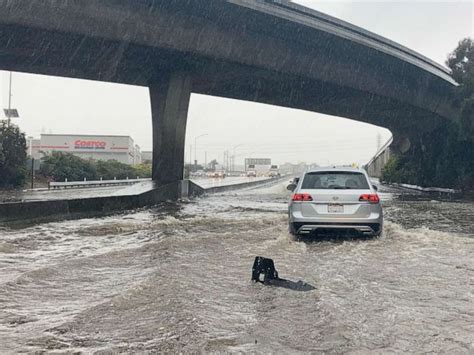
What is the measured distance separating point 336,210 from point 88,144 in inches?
3632

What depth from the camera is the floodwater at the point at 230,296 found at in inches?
159

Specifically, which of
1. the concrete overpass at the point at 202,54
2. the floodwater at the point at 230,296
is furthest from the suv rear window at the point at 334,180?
the concrete overpass at the point at 202,54

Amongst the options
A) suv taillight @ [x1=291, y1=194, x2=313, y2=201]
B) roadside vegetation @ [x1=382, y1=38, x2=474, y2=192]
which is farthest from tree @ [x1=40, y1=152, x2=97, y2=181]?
suv taillight @ [x1=291, y1=194, x2=313, y2=201]

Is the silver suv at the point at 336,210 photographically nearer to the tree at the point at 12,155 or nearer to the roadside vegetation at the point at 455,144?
the roadside vegetation at the point at 455,144

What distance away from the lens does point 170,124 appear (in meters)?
27.4

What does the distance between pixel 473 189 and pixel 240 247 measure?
31.3 meters

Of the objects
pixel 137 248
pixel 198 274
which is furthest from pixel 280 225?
pixel 198 274

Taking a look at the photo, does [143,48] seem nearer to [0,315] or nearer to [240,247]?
[240,247]

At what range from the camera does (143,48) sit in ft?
75.2

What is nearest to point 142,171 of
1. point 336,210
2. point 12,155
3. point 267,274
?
point 12,155

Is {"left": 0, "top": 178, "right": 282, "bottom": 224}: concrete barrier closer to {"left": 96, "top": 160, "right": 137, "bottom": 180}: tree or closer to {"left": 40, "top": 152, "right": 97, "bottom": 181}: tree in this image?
{"left": 40, "top": 152, "right": 97, "bottom": 181}: tree

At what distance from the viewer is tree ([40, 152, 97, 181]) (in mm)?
49500

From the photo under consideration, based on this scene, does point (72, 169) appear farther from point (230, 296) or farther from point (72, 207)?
point (230, 296)

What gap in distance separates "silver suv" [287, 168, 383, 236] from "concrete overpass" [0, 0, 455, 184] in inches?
592
